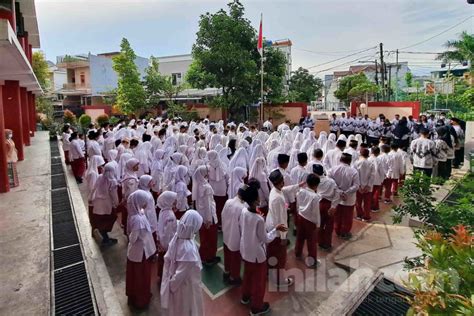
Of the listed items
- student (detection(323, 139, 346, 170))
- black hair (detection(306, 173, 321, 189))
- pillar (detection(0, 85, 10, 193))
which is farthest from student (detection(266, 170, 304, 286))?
pillar (detection(0, 85, 10, 193))

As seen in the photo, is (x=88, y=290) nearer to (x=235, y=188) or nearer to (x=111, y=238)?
(x=111, y=238)

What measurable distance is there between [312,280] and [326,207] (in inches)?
55.0

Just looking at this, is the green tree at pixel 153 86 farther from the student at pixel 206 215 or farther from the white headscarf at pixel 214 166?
the student at pixel 206 215

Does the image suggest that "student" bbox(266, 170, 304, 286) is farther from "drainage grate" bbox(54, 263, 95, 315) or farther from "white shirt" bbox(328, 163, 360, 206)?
"drainage grate" bbox(54, 263, 95, 315)

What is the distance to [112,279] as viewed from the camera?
484 cm

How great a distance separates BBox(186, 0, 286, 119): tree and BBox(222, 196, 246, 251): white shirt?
1604 cm

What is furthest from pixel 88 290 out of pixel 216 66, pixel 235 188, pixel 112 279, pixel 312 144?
pixel 216 66

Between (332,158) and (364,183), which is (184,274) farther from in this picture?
(332,158)

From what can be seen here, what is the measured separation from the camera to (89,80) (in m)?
37.6

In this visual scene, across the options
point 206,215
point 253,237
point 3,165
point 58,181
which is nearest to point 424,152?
point 206,215

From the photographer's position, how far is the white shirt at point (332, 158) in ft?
24.6

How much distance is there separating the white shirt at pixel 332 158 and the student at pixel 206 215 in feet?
11.2

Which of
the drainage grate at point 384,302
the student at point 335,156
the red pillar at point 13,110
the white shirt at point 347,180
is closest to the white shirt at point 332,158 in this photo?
the student at point 335,156

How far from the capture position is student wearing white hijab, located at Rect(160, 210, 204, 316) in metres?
3.41
